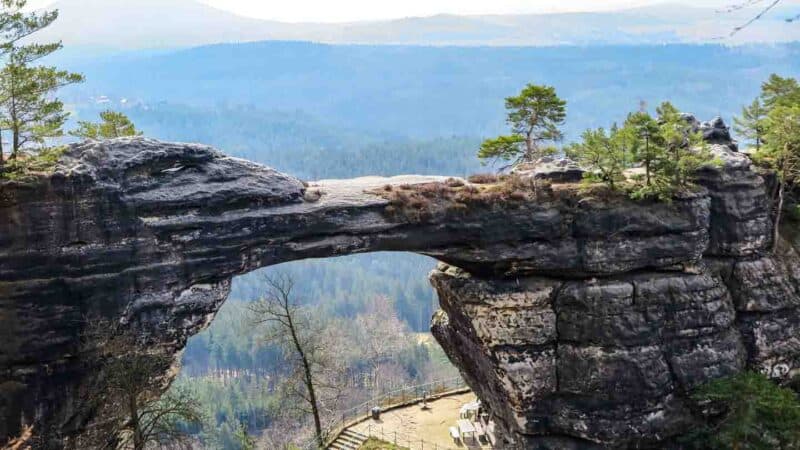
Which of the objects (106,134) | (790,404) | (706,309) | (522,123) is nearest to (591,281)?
(706,309)

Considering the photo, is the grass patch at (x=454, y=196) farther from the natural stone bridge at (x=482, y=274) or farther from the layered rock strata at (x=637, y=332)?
the layered rock strata at (x=637, y=332)

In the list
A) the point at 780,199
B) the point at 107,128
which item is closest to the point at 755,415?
the point at 780,199

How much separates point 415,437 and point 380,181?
15.8 m

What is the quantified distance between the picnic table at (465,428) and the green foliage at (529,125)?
15419 mm

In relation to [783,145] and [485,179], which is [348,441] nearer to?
[485,179]

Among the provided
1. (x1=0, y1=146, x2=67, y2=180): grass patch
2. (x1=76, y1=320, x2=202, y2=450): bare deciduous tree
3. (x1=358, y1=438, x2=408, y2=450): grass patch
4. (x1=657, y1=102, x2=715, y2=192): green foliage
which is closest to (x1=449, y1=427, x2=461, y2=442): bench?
(x1=358, y1=438, x2=408, y2=450): grass patch

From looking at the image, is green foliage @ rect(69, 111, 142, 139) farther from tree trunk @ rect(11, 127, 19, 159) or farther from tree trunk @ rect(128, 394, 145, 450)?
tree trunk @ rect(128, 394, 145, 450)

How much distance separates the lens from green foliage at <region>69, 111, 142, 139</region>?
34.5 metres

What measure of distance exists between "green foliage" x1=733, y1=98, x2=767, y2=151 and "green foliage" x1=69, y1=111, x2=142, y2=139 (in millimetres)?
33064

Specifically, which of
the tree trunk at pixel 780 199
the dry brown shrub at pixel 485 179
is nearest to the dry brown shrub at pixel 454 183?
the dry brown shrub at pixel 485 179

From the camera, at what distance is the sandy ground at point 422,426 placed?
38.8 meters

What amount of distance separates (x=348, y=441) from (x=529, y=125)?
21.3 meters

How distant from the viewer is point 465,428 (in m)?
39.4

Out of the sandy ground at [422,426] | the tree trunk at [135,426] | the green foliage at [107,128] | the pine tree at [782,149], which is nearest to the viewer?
the tree trunk at [135,426]
